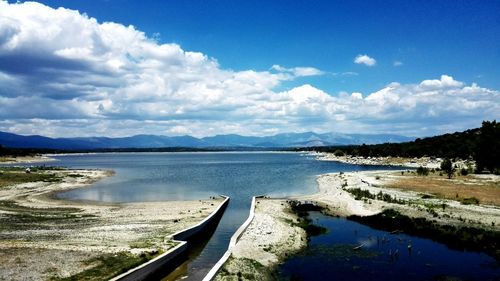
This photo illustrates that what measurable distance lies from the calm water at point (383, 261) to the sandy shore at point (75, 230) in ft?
37.1

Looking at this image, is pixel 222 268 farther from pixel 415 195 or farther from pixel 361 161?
pixel 361 161

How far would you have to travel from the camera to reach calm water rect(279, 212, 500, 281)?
89.0ft

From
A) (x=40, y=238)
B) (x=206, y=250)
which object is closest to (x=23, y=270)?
(x=40, y=238)

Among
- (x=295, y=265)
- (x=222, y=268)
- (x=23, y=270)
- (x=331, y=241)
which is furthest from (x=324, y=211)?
(x=23, y=270)

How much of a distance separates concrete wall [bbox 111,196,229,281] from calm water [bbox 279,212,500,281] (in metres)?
7.99

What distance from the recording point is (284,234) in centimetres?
3703

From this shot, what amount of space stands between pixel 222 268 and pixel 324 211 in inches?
1039

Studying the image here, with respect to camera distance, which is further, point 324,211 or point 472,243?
point 324,211

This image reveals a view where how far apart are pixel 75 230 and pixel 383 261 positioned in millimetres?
27016

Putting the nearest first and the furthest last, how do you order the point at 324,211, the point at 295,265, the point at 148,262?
the point at 148,262
the point at 295,265
the point at 324,211

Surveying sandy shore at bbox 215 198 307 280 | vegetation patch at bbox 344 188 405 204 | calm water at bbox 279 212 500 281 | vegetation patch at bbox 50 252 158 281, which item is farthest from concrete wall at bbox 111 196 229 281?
vegetation patch at bbox 344 188 405 204

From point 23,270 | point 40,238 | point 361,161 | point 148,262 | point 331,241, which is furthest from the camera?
point 361,161

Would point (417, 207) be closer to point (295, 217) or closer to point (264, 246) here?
point (295, 217)

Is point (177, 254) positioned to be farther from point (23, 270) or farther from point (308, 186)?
point (308, 186)
